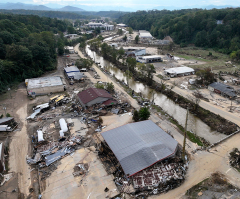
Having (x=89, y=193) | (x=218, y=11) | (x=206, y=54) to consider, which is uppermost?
(x=218, y=11)

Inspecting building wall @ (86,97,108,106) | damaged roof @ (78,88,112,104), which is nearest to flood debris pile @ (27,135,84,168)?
building wall @ (86,97,108,106)

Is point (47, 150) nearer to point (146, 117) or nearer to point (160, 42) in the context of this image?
point (146, 117)

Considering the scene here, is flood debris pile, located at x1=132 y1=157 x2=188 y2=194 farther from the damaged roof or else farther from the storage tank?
the damaged roof

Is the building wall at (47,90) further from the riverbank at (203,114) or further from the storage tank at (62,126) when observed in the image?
the riverbank at (203,114)

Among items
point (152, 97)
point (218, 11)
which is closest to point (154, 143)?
point (152, 97)

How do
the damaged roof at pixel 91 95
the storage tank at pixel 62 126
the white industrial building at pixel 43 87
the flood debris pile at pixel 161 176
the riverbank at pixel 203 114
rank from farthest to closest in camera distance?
1. the white industrial building at pixel 43 87
2. the damaged roof at pixel 91 95
3. the riverbank at pixel 203 114
4. the storage tank at pixel 62 126
5. the flood debris pile at pixel 161 176

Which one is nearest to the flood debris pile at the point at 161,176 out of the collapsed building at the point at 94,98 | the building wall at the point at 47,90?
the collapsed building at the point at 94,98
